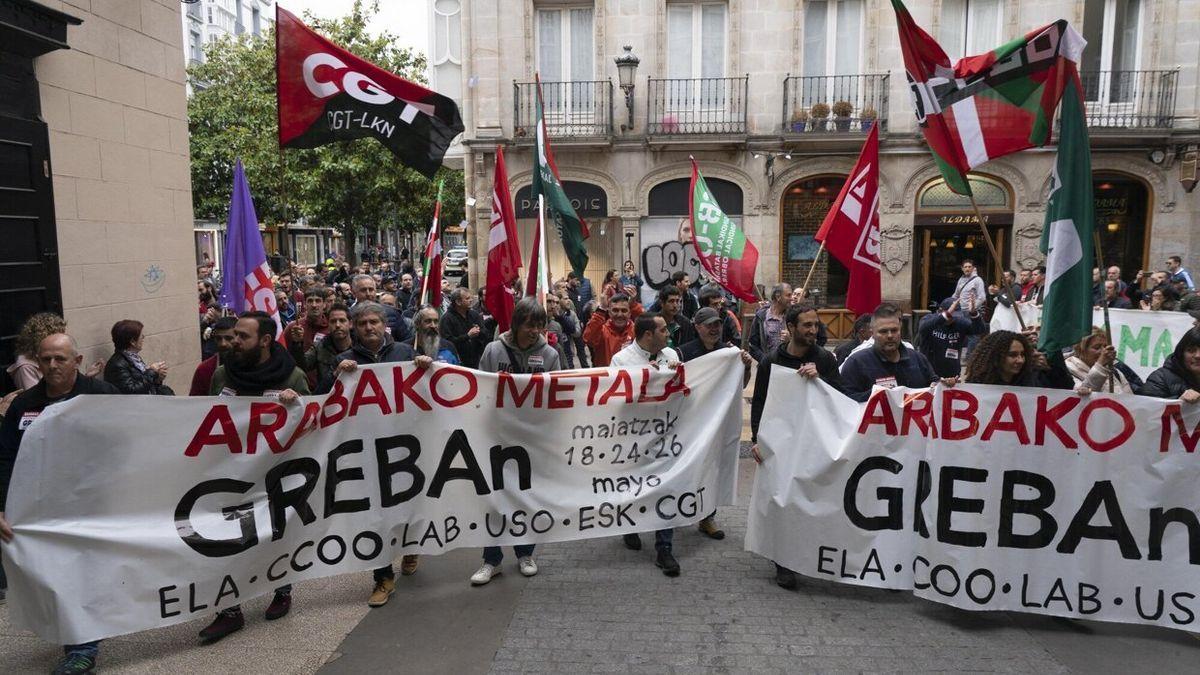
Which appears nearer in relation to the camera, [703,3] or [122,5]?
[122,5]

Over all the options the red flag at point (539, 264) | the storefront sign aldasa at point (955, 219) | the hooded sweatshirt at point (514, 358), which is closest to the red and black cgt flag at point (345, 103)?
the hooded sweatshirt at point (514, 358)

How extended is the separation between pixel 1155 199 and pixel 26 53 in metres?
20.1

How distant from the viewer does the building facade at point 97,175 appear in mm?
6234

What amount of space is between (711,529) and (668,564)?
0.77 m

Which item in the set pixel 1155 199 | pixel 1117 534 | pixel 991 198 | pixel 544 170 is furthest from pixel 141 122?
pixel 1155 199

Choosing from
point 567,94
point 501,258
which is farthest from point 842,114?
point 501,258

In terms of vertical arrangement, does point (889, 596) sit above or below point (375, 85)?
below

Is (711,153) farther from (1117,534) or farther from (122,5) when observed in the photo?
(1117,534)

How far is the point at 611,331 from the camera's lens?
26.0 ft

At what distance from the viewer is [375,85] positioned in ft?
20.2

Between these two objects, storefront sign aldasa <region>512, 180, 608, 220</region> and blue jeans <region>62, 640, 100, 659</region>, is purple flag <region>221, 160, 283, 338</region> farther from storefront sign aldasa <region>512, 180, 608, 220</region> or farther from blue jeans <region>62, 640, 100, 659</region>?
storefront sign aldasa <region>512, 180, 608, 220</region>

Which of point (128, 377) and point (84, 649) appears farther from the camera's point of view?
point (128, 377)

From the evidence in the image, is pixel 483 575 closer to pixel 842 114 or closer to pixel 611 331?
pixel 611 331

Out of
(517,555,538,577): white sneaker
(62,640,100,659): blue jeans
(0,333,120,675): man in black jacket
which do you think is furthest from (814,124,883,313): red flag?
(62,640,100,659): blue jeans
